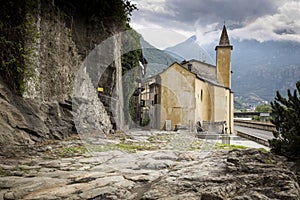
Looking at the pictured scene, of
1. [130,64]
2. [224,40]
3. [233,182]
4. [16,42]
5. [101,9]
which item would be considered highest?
[224,40]

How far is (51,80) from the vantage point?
814cm

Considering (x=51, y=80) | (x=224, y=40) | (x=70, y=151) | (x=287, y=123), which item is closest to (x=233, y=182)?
(x=287, y=123)

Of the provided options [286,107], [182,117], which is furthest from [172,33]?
[182,117]

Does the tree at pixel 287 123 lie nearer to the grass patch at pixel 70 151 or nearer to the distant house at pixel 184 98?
the grass patch at pixel 70 151

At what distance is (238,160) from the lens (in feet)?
14.6

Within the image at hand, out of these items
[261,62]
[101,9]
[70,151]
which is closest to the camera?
[70,151]

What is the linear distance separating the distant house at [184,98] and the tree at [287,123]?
8892 millimetres

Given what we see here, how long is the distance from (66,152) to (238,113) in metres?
25.3

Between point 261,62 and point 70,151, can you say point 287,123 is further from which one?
point 261,62

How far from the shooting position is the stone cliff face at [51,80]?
6.14m

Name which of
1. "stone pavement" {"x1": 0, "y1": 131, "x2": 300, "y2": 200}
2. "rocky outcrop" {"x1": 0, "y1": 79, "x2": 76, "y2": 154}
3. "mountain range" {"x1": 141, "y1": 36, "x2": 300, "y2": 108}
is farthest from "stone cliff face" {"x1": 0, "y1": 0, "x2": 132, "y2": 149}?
"mountain range" {"x1": 141, "y1": 36, "x2": 300, "y2": 108}

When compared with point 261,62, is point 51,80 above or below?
below

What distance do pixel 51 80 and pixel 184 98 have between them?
962 centimetres

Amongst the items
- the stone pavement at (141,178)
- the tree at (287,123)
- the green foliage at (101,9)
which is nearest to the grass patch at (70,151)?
the stone pavement at (141,178)
